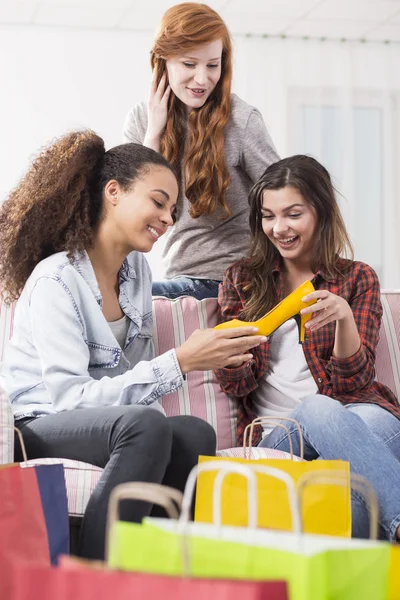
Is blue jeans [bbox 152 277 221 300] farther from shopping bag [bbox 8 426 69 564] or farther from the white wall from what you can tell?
the white wall

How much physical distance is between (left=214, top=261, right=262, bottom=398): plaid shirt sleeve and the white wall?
2974mm

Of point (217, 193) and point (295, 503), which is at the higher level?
point (217, 193)

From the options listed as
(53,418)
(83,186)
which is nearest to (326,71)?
(83,186)

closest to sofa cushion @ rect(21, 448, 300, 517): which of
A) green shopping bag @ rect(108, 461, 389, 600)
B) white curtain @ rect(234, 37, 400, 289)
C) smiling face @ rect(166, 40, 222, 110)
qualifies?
green shopping bag @ rect(108, 461, 389, 600)

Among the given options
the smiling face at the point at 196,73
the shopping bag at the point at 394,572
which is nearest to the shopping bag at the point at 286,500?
the shopping bag at the point at 394,572

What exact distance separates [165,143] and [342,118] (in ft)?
11.3

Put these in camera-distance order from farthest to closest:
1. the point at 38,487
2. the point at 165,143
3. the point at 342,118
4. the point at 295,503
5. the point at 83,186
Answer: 1. the point at 342,118
2. the point at 165,143
3. the point at 83,186
4. the point at 38,487
5. the point at 295,503

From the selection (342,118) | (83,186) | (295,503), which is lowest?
(295,503)

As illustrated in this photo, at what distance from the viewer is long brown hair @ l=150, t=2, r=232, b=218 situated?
2281mm

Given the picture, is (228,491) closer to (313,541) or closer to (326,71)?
(313,541)

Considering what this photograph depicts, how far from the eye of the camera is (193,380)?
2.24 m

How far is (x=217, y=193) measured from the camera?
237 centimetres

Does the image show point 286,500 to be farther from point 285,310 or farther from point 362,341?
point 362,341

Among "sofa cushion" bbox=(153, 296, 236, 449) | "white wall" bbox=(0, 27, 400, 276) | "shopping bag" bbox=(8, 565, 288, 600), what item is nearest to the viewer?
"shopping bag" bbox=(8, 565, 288, 600)
